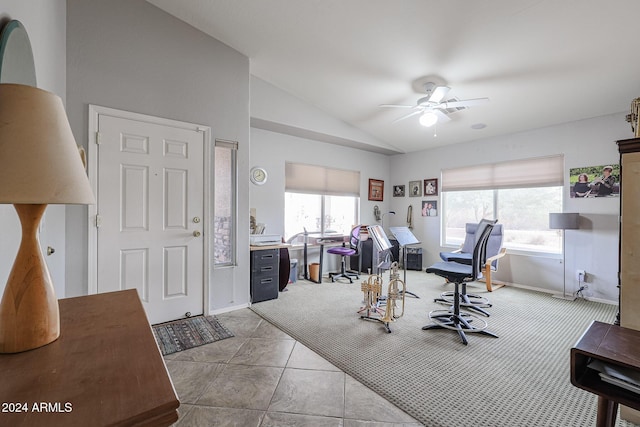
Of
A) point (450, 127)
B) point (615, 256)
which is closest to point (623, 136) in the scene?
point (615, 256)

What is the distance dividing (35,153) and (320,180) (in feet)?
15.8

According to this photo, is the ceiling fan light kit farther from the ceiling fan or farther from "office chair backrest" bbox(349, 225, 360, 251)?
"office chair backrest" bbox(349, 225, 360, 251)

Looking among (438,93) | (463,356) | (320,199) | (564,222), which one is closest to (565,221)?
(564,222)

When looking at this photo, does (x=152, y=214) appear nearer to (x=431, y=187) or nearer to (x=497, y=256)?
(x=497, y=256)

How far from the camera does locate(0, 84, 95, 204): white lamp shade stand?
0.63 meters

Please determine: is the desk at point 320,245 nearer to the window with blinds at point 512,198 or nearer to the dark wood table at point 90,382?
the window with blinds at point 512,198

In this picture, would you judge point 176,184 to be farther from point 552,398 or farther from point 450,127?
point 450,127

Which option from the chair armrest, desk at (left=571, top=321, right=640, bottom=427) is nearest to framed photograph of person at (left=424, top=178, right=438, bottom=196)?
the chair armrest

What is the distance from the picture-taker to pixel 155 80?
2922 millimetres

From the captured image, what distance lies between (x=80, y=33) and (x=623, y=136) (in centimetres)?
627

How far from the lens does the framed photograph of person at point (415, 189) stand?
602 cm

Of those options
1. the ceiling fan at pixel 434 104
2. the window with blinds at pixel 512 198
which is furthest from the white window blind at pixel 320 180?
the ceiling fan at pixel 434 104

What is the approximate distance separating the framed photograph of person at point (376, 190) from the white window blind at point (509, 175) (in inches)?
52.6

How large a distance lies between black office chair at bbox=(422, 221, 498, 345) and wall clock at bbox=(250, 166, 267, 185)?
9.44 ft
